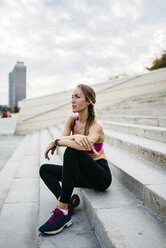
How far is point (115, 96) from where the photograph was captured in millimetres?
8867

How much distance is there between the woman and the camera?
1555 mm

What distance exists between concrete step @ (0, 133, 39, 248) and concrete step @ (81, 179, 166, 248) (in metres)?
0.56

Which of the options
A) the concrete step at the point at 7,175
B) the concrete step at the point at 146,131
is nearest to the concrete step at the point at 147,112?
the concrete step at the point at 146,131

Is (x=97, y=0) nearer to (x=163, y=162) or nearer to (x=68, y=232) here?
(x=163, y=162)

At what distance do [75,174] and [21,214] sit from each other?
0.84 metres

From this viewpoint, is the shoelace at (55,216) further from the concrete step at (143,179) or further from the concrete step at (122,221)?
the concrete step at (143,179)

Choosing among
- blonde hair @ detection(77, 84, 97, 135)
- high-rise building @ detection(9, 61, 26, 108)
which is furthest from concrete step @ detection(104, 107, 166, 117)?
high-rise building @ detection(9, 61, 26, 108)

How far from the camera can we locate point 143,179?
173cm

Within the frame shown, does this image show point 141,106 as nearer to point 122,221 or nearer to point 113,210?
point 113,210

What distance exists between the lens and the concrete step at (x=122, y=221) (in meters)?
1.12

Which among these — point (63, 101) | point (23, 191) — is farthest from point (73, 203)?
point (63, 101)

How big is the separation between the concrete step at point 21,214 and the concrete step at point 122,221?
0.56 meters

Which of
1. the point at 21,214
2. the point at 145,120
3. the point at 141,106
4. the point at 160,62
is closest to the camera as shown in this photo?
the point at 21,214

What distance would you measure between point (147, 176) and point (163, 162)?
0.34 metres
